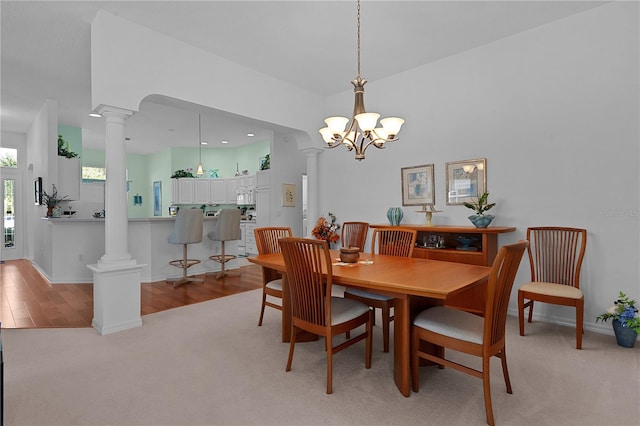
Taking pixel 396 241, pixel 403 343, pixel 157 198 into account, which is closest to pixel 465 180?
pixel 396 241

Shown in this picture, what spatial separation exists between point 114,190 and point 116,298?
40.5 inches

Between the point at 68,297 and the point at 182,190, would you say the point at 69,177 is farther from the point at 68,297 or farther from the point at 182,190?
the point at 182,190

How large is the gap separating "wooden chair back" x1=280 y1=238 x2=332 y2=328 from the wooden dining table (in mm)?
135

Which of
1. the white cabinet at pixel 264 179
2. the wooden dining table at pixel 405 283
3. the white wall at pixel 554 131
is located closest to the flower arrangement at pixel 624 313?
the white wall at pixel 554 131

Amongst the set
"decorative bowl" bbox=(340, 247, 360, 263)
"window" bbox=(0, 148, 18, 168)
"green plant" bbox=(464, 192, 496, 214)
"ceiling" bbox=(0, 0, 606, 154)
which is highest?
"ceiling" bbox=(0, 0, 606, 154)

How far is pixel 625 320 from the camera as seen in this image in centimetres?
272

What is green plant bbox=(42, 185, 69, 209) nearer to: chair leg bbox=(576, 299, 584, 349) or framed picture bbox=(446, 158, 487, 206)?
framed picture bbox=(446, 158, 487, 206)

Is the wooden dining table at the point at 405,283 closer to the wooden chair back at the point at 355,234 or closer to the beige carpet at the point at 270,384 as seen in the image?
the beige carpet at the point at 270,384

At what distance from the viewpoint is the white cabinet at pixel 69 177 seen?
5.85m

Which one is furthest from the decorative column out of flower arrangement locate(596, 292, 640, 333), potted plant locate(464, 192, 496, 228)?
flower arrangement locate(596, 292, 640, 333)

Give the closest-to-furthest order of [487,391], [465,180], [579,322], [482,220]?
[487,391], [579,322], [482,220], [465,180]

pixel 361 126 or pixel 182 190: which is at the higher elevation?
pixel 361 126

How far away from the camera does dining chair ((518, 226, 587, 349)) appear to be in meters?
2.86

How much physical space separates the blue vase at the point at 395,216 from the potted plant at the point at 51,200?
548cm
